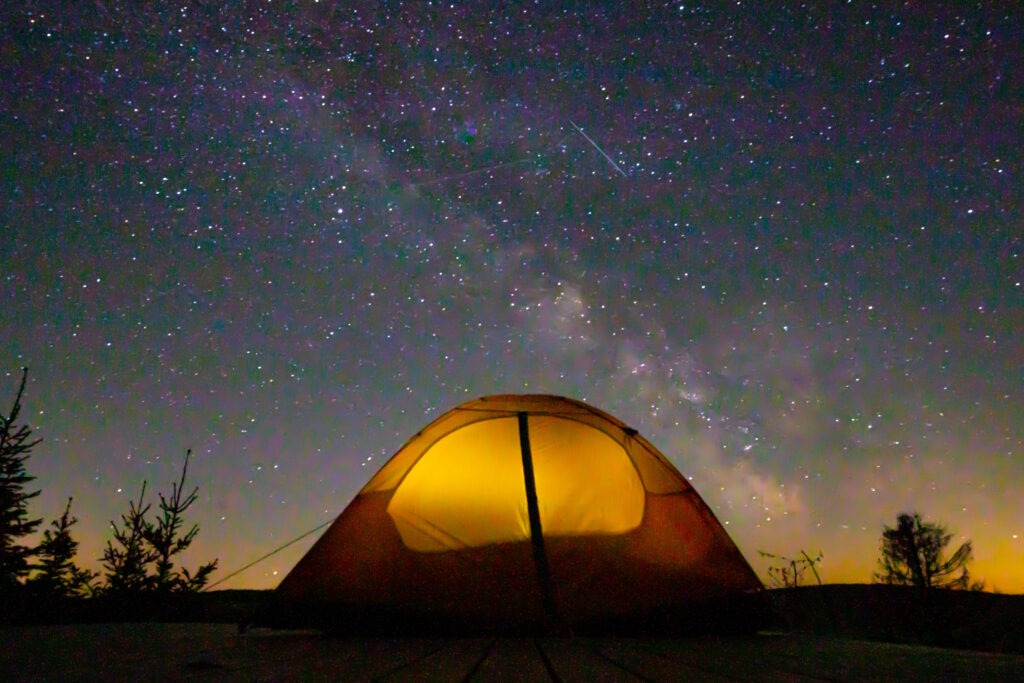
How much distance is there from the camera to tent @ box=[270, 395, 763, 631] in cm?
404

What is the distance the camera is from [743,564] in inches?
175

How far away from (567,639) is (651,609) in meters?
0.76

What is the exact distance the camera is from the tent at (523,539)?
159 inches

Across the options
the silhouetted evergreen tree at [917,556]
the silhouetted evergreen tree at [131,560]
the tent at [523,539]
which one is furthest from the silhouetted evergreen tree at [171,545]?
the silhouetted evergreen tree at [917,556]

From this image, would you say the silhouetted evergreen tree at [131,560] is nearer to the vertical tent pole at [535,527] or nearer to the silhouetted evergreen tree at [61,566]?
the silhouetted evergreen tree at [61,566]

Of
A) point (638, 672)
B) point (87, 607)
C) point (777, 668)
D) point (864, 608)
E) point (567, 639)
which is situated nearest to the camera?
point (638, 672)

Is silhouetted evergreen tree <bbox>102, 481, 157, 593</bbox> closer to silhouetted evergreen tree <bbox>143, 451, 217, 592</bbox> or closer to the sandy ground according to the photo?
silhouetted evergreen tree <bbox>143, 451, 217, 592</bbox>

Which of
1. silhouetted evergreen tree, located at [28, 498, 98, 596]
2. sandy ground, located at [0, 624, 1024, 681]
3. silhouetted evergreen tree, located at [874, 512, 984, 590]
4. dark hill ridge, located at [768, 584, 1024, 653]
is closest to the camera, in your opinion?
sandy ground, located at [0, 624, 1024, 681]

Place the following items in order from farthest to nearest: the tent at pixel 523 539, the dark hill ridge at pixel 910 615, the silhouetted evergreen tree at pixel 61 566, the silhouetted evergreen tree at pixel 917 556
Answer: the silhouetted evergreen tree at pixel 917 556 → the silhouetted evergreen tree at pixel 61 566 → the dark hill ridge at pixel 910 615 → the tent at pixel 523 539

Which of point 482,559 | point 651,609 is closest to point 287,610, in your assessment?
point 482,559

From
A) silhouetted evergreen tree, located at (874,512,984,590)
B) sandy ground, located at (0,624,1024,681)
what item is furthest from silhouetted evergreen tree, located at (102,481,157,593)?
silhouetted evergreen tree, located at (874,512,984,590)

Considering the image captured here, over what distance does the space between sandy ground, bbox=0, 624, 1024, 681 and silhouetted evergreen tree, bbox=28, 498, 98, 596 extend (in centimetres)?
977

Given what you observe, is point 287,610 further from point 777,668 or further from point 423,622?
point 777,668

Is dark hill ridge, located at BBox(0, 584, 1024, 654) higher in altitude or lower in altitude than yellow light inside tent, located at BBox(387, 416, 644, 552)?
lower
